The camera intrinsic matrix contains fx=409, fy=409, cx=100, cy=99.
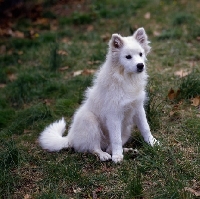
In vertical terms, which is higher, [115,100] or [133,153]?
[115,100]

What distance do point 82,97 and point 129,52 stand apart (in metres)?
1.63

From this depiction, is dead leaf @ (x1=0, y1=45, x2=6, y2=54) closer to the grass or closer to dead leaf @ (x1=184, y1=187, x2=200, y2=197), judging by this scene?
the grass

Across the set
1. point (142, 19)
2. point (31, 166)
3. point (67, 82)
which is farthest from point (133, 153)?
point (142, 19)

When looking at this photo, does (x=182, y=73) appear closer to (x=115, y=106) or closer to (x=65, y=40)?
(x=115, y=106)

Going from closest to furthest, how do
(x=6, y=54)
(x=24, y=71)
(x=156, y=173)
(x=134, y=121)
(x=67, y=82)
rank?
1. (x=156, y=173)
2. (x=134, y=121)
3. (x=67, y=82)
4. (x=24, y=71)
5. (x=6, y=54)

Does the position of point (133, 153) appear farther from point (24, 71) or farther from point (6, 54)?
point (6, 54)

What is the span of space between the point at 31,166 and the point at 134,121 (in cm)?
113

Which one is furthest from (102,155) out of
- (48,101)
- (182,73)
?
(182,73)

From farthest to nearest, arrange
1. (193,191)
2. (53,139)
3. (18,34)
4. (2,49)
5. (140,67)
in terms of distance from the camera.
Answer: (18,34)
(2,49)
(53,139)
(140,67)
(193,191)

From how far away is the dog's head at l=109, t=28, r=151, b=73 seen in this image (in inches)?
150

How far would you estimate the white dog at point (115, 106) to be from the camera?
3.88 metres

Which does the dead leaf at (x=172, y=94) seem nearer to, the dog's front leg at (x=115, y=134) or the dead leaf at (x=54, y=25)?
the dog's front leg at (x=115, y=134)

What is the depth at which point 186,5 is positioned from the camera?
325 inches

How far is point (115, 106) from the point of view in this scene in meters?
3.88
